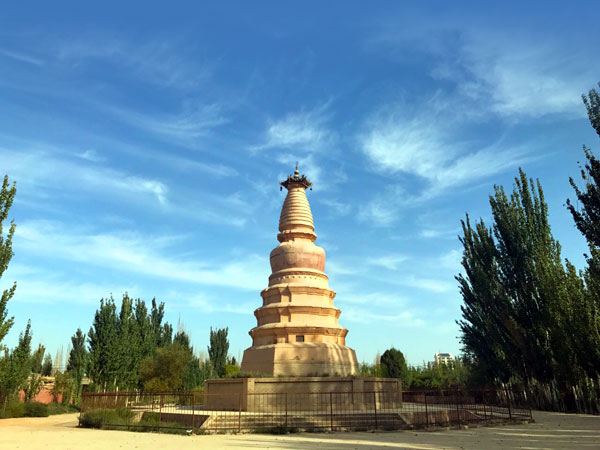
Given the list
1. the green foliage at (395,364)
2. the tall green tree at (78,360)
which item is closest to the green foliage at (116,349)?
the tall green tree at (78,360)

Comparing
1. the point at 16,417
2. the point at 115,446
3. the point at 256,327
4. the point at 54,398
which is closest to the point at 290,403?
the point at 256,327

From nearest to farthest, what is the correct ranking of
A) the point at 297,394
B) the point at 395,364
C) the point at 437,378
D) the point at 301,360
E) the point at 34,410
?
the point at 297,394
the point at 301,360
the point at 34,410
the point at 395,364
the point at 437,378

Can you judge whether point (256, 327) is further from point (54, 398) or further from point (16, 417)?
point (54, 398)

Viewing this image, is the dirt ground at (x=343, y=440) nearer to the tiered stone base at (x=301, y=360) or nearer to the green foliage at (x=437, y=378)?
the tiered stone base at (x=301, y=360)

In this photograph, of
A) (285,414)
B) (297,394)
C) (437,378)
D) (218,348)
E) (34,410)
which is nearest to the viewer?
(285,414)

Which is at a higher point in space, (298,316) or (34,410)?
(298,316)

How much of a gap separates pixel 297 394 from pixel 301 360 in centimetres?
253

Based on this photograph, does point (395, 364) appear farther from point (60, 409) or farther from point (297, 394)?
point (60, 409)

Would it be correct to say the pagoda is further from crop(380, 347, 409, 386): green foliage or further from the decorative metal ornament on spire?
crop(380, 347, 409, 386): green foliage

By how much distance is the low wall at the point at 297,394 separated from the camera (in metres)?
17.4

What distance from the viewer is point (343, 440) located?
1230 cm

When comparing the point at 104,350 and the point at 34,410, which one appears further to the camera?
the point at 104,350

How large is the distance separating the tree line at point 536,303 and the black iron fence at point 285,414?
210 inches

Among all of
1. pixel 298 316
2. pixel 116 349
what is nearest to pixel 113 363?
pixel 116 349
